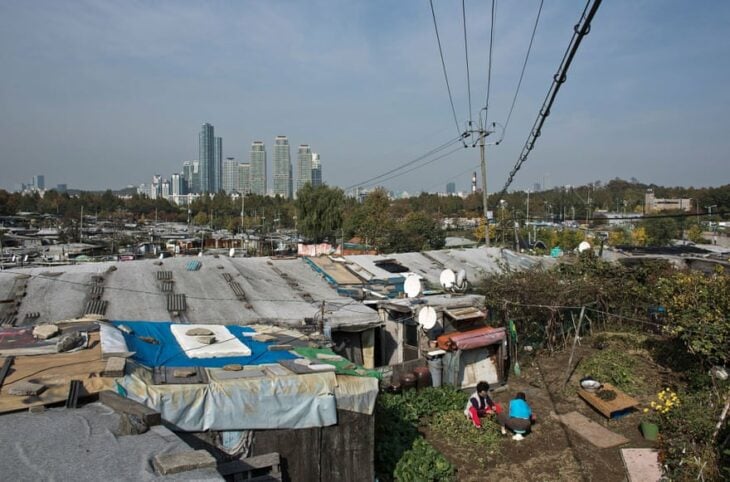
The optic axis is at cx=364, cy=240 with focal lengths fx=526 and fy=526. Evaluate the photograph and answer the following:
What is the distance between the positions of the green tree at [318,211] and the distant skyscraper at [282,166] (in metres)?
127

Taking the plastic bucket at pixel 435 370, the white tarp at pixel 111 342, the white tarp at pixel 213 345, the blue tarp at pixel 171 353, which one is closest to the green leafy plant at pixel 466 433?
the plastic bucket at pixel 435 370

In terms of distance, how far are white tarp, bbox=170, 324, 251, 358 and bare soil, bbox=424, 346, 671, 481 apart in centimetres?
387

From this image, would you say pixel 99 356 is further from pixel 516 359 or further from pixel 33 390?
pixel 516 359

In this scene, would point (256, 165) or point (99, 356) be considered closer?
point (99, 356)

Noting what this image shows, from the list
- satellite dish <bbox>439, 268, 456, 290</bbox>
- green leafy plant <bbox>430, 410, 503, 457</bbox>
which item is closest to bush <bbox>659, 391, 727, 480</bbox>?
green leafy plant <bbox>430, 410, 503, 457</bbox>

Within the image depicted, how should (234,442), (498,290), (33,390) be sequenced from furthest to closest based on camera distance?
(498,290) → (234,442) → (33,390)

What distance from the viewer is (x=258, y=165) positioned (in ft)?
556

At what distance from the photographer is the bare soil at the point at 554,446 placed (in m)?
8.25

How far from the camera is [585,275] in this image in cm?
1552

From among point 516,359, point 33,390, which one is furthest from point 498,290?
point 33,390

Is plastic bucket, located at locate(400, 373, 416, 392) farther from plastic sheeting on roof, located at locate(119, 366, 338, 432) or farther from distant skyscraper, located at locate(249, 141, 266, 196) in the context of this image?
distant skyscraper, located at locate(249, 141, 266, 196)

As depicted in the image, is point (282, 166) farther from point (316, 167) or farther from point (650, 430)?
point (650, 430)

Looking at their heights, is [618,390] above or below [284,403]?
below

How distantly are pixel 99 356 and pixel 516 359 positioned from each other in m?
9.63
